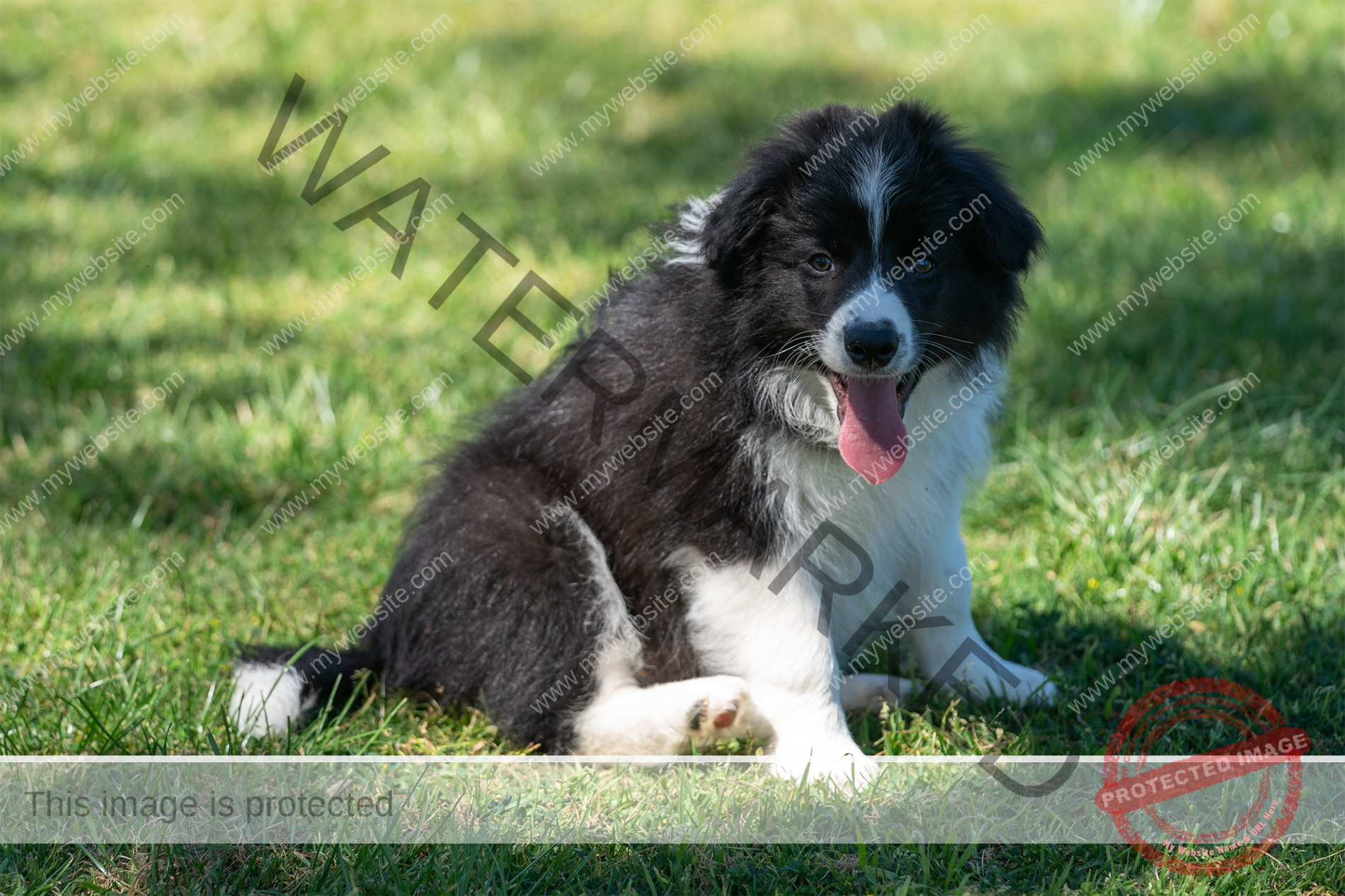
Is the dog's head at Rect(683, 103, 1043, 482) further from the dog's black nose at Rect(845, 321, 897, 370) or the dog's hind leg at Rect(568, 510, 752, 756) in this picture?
the dog's hind leg at Rect(568, 510, 752, 756)

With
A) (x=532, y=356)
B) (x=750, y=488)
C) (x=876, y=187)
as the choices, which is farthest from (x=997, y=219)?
(x=532, y=356)

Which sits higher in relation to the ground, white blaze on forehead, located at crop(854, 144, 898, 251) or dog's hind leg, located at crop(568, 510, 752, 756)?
white blaze on forehead, located at crop(854, 144, 898, 251)

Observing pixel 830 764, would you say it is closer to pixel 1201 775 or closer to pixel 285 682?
pixel 1201 775

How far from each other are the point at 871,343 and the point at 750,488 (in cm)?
50

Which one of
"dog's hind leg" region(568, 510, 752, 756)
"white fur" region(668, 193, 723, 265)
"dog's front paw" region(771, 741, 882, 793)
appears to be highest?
"white fur" region(668, 193, 723, 265)

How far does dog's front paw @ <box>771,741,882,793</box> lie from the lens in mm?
2977

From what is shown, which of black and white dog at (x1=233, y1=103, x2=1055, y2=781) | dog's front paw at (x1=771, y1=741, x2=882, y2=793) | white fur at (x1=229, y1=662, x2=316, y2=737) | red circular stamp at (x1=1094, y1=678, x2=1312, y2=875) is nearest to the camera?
red circular stamp at (x1=1094, y1=678, x2=1312, y2=875)

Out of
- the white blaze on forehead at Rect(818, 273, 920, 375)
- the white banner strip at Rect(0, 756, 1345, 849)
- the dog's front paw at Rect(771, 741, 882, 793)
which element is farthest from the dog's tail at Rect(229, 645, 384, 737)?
the white blaze on forehead at Rect(818, 273, 920, 375)

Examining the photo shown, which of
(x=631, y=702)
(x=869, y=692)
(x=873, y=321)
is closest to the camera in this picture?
(x=873, y=321)

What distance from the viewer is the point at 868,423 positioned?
2.96m

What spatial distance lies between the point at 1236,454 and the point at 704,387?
8.21 feet

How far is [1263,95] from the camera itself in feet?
24.2

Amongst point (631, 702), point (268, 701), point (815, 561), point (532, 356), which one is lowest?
point (268, 701)

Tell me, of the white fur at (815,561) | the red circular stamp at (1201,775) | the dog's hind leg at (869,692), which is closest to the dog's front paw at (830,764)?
the white fur at (815,561)
